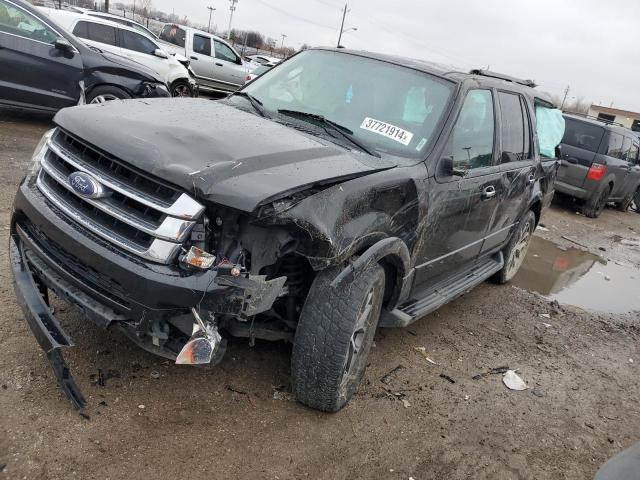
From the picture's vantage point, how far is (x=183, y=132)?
272cm

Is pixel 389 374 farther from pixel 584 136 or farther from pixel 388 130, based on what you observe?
pixel 584 136

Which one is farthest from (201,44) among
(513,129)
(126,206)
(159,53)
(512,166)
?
(126,206)

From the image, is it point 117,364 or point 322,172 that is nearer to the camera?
point 322,172

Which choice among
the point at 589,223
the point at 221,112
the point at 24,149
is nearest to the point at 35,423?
the point at 221,112

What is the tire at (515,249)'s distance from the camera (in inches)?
218

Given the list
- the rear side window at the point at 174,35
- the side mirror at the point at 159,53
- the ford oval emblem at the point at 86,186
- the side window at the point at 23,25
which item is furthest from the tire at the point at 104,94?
the rear side window at the point at 174,35

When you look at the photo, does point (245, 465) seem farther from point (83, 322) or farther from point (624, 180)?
point (624, 180)

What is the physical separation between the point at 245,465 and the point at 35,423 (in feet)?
3.23

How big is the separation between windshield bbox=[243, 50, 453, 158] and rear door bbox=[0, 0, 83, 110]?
506 cm

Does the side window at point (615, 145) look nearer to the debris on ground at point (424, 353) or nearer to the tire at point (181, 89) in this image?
the debris on ground at point (424, 353)

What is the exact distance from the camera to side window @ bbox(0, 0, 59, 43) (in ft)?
24.1

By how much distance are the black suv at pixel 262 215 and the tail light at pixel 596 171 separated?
8.01 m

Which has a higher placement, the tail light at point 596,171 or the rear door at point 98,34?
the rear door at point 98,34

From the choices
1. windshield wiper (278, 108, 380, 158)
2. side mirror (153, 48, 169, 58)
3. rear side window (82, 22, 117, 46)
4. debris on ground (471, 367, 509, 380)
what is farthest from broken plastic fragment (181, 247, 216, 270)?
side mirror (153, 48, 169, 58)
